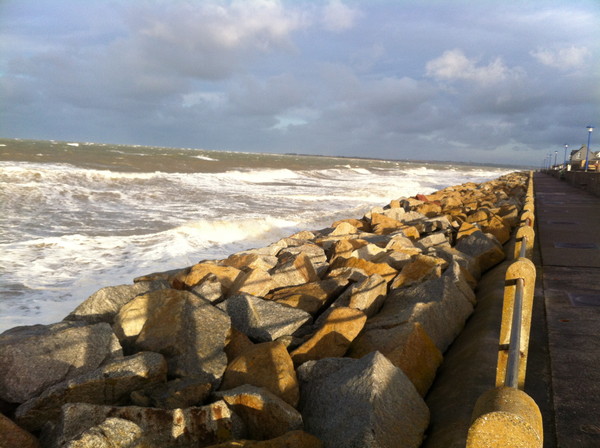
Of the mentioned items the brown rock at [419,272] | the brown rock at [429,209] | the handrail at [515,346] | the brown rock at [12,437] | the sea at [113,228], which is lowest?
the sea at [113,228]

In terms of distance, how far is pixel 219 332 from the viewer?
3.25 metres

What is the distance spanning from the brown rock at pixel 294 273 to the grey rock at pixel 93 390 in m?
2.14

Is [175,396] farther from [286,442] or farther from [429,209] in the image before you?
[429,209]

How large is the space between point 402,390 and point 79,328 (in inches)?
89.0

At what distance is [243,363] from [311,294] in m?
1.56

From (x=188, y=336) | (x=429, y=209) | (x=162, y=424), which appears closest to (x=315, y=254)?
(x=188, y=336)

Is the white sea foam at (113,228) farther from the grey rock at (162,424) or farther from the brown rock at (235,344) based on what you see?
the grey rock at (162,424)

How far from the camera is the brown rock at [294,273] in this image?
4.81 m

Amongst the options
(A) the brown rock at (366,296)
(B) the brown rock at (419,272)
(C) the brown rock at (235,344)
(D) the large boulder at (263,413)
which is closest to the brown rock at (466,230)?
(B) the brown rock at (419,272)

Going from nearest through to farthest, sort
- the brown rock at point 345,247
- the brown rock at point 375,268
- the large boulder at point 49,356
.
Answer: the large boulder at point 49,356
the brown rock at point 375,268
the brown rock at point 345,247

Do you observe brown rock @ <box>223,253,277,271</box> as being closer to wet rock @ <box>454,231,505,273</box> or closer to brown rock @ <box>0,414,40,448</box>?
wet rock @ <box>454,231,505,273</box>

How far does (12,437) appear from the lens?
2092 millimetres

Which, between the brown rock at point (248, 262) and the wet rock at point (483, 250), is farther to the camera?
the wet rock at point (483, 250)

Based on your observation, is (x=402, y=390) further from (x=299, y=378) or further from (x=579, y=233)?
(x=579, y=233)
